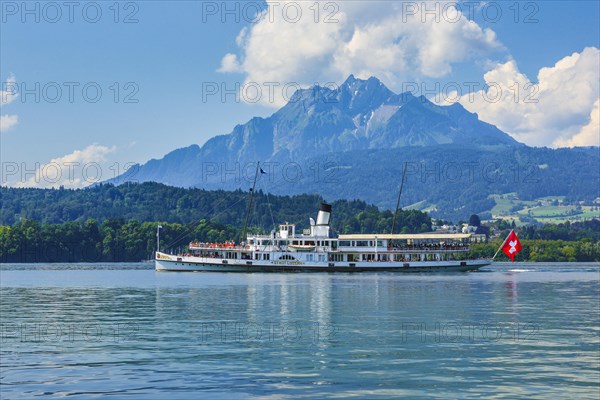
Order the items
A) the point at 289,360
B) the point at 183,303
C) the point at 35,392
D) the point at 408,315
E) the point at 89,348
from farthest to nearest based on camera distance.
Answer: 1. the point at 183,303
2. the point at 408,315
3. the point at 89,348
4. the point at 289,360
5. the point at 35,392

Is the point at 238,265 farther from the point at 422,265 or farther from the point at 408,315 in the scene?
the point at 408,315

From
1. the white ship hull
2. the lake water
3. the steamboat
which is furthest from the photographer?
the steamboat

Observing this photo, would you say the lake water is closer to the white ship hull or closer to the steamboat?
the white ship hull

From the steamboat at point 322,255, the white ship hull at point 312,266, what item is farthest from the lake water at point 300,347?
the steamboat at point 322,255

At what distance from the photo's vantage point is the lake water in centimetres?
3391

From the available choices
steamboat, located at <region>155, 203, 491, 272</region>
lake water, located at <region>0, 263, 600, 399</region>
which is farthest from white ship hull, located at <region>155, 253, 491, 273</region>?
lake water, located at <region>0, 263, 600, 399</region>

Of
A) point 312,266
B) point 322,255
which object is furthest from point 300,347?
point 322,255

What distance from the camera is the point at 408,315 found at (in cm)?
6253

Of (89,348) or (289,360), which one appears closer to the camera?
(289,360)

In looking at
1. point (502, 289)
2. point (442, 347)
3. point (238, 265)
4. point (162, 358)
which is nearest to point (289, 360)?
point (162, 358)

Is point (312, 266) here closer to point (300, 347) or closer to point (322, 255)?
point (322, 255)

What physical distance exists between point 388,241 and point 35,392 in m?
121

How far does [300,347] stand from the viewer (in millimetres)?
44875

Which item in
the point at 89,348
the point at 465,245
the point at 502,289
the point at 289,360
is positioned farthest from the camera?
the point at 465,245
